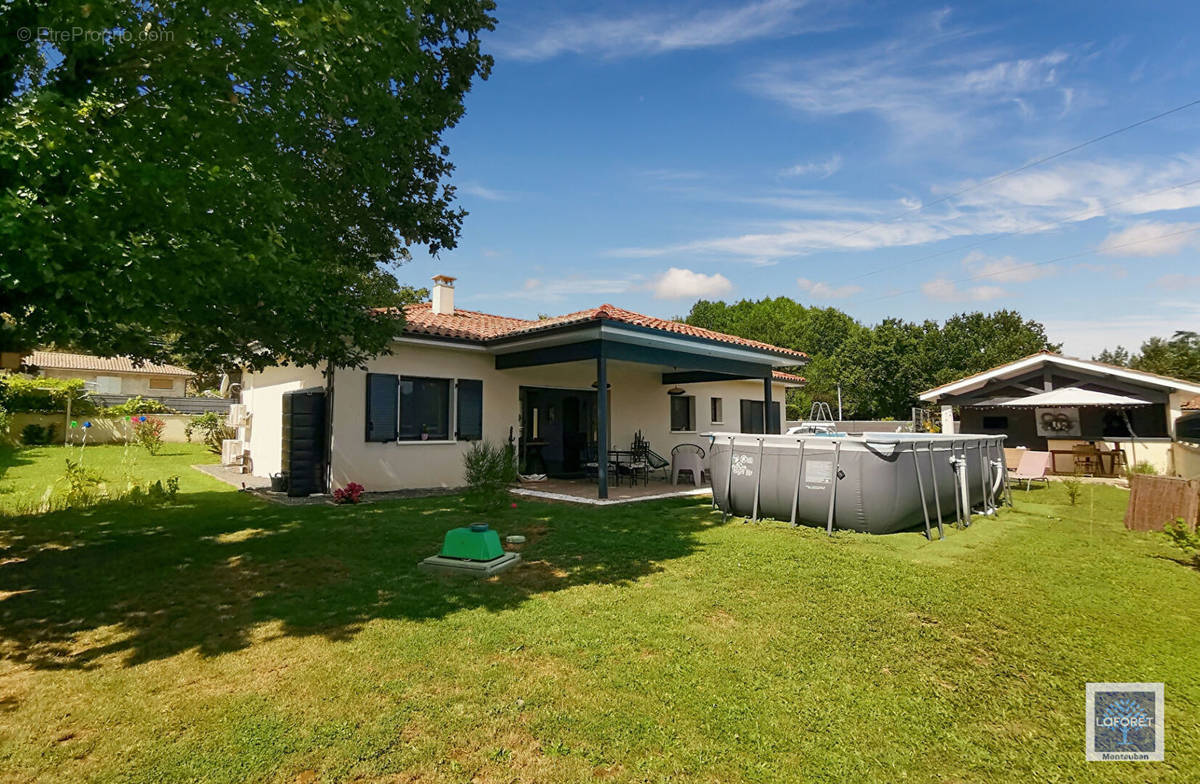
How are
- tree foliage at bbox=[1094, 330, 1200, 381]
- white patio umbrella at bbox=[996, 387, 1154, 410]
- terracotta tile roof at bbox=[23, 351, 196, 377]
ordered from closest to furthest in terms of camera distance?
white patio umbrella at bbox=[996, 387, 1154, 410], terracotta tile roof at bbox=[23, 351, 196, 377], tree foliage at bbox=[1094, 330, 1200, 381]

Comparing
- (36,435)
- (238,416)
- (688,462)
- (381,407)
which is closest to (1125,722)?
(381,407)

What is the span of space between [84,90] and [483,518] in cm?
633

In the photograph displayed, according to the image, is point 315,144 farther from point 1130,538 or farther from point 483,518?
A: point 1130,538

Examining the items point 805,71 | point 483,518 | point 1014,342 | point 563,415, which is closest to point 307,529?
point 483,518

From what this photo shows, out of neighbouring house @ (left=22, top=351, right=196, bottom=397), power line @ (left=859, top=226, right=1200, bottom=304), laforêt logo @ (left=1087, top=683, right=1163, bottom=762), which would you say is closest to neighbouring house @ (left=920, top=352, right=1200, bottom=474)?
power line @ (left=859, top=226, right=1200, bottom=304)

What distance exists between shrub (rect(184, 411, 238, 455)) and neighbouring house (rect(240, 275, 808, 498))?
486 centimetres

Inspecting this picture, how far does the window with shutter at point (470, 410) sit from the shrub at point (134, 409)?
61.9ft

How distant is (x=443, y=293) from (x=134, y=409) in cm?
1717

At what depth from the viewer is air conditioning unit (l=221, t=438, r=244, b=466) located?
1528cm

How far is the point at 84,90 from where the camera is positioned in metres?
4.79

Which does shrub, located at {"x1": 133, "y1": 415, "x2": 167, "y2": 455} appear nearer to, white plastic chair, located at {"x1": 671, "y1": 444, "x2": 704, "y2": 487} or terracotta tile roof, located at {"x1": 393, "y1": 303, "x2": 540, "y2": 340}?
terracotta tile roof, located at {"x1": 393, "y1": 303, "x2": 540, "y2": 340}

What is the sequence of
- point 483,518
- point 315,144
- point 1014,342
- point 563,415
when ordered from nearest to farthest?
point 315,144
point 483,518
point 563,415
point 1014,342

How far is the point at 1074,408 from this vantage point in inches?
683

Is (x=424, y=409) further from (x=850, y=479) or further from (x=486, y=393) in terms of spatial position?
(x=850, y=479)
